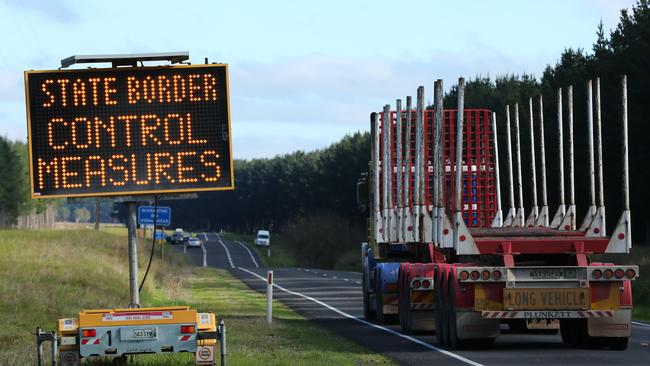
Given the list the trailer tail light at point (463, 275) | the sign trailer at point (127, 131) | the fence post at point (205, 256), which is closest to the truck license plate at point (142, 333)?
the sign trailer at point (127, 131)

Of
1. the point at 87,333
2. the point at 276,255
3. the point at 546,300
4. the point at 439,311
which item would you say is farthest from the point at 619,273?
the point at 276,255

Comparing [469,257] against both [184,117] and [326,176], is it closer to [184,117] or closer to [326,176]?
[184,117]

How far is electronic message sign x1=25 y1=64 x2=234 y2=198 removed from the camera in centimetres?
1806

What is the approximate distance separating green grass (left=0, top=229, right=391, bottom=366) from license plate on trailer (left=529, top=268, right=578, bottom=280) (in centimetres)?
238

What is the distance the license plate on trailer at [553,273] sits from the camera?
1991 centimetres

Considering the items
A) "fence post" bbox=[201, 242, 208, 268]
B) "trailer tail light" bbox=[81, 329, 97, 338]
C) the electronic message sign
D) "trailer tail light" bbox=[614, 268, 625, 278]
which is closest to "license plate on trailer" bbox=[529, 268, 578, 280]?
"trailer tail light" bbox=[614, 268, 625, 278]

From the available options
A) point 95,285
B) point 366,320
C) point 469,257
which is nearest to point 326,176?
point 95,285

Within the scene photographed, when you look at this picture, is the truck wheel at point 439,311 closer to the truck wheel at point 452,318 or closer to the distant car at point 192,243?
the truck wheel at point 452,318

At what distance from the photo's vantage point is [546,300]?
19.9 metres

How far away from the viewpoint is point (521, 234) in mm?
21000

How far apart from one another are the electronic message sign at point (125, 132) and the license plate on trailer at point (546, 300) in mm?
4320

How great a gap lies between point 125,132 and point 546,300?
6.18 meters

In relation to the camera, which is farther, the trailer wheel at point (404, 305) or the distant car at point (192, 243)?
the distant car at point (192, 243)

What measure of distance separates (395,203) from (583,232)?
620cm
